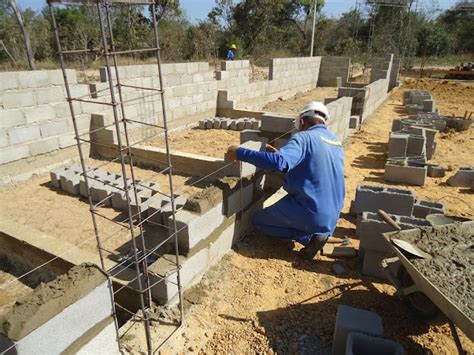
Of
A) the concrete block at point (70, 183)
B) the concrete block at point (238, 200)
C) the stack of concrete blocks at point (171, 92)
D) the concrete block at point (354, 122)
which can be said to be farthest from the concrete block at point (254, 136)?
the concrete block at point (354, 122)

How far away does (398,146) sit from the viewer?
22.7 feet

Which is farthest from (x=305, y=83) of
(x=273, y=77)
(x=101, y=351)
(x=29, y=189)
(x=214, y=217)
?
(x=101, y=351)

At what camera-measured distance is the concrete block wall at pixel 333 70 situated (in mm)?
18500

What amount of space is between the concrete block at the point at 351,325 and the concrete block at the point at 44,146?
5.89 m

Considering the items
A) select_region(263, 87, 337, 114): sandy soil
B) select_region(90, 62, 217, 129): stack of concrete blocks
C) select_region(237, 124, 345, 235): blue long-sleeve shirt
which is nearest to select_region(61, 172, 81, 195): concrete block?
select_region(90, 62, 217, 129): stack of concrete blocks

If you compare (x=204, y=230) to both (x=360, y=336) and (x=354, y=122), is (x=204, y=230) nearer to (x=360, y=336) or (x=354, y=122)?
(x=360, y=336)

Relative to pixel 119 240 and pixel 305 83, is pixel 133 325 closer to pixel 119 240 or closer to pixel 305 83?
pixel 119 240

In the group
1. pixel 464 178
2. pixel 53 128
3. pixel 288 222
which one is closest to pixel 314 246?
pixel 288 222

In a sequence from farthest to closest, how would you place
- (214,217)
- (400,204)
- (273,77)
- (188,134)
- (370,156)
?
(273,77)
(188,134)
(370,156)
(400,204)
(214,217)

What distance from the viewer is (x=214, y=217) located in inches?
139

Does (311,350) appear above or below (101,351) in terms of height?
below

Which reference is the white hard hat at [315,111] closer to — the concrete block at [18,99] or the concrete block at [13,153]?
the concrete block at [18,99]

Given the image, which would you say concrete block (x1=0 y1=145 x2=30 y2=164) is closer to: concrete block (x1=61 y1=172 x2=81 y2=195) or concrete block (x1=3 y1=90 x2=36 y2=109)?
concrete block (x1=3 y1=90 x2=36 y2=109)

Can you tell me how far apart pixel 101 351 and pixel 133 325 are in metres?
0.55
